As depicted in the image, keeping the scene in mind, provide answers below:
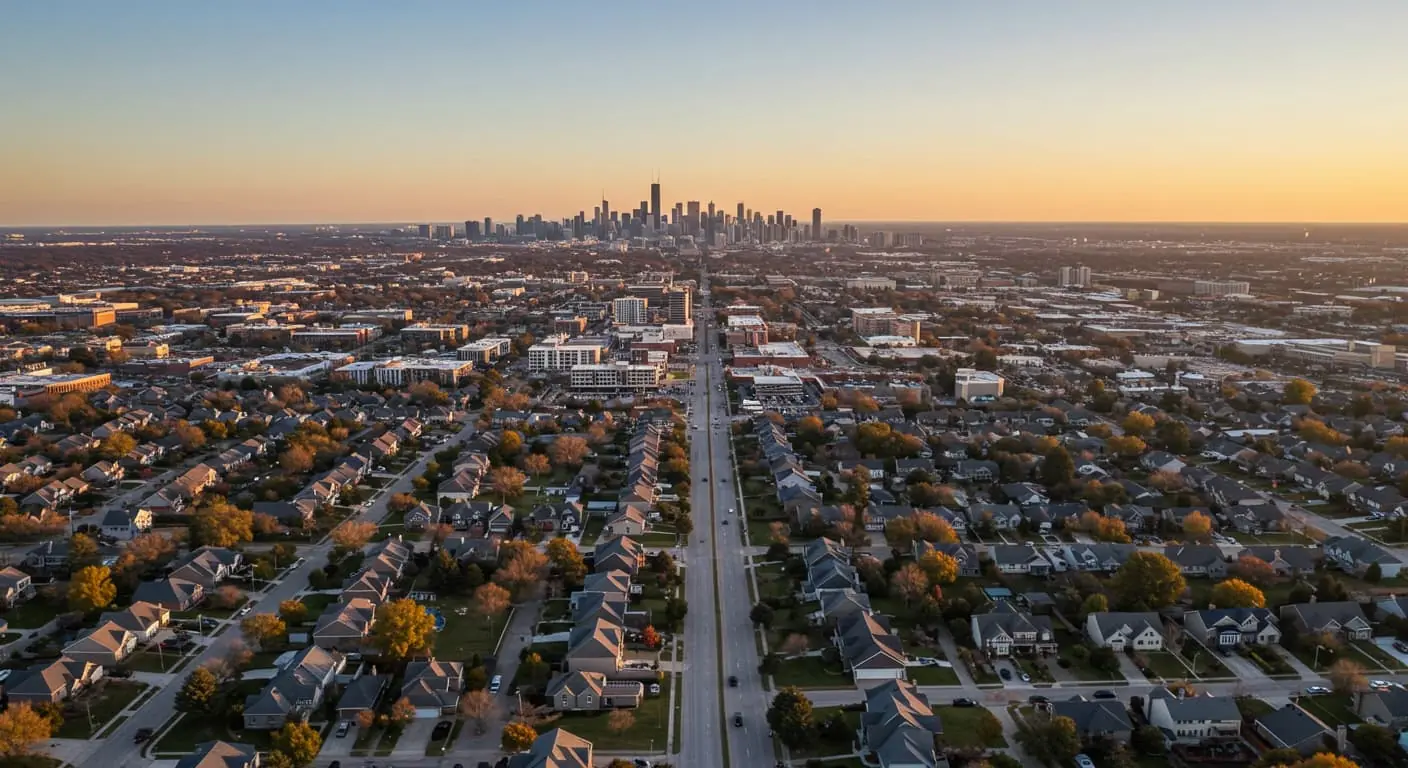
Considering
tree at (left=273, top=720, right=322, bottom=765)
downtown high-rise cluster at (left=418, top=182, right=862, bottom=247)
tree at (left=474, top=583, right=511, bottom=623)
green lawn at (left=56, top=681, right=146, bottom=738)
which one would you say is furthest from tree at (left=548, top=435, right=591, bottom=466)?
downtown high-rise cluster at (left=418, top=182, right=862, bottom=247)

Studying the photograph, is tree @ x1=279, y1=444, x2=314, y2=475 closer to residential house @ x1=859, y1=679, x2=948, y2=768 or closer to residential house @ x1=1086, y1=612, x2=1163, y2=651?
residential house @ x1=859, y1=679, x2=948, y2=768

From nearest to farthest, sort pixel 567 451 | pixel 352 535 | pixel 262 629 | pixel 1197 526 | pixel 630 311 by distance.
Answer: pixel 262 629, pixel 352 535, pixel 1197 526, pixel 567 451, pixel 630 311

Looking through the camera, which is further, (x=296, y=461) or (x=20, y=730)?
(x=296, y=461)

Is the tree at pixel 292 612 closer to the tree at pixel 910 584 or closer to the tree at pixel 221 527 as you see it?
the tree at pixel 221 527

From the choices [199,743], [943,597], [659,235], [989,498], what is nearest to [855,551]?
[943,597]

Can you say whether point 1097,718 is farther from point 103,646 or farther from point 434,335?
point 434,335

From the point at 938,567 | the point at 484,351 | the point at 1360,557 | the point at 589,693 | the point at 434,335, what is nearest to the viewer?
the point at 589,693

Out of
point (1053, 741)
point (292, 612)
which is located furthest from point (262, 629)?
point (1053, 741)

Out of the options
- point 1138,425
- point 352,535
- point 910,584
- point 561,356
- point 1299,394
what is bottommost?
point 910,584
